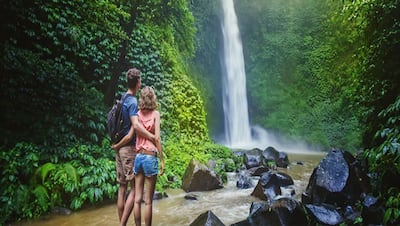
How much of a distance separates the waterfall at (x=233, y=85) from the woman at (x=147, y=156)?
16.8m

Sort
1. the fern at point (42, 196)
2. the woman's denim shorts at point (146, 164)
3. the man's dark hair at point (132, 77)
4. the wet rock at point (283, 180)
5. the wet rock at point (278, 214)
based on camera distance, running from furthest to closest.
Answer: the wet rock at point (283, 180) < the fern at point (42, 196) < the wet rock at point (278, 214) < the man's dark hair at point (132, 77) < the woman's denim shorts at point (146, 164)

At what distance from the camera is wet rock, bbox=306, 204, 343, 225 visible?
5031mm

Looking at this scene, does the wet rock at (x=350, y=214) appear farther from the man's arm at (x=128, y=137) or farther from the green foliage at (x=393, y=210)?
the man's arm at (x=128, y=137)

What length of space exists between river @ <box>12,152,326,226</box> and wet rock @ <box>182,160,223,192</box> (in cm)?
20

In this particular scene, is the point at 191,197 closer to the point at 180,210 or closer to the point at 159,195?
the point at 159,195

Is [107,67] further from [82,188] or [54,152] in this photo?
[82,188]

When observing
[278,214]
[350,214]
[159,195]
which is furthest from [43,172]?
[350,214]

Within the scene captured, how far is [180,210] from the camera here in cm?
654

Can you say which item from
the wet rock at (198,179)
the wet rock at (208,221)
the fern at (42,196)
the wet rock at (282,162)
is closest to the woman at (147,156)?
the wet rock at (208,221)

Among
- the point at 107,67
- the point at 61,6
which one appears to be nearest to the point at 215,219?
the point at 107,67

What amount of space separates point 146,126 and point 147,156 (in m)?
0.39

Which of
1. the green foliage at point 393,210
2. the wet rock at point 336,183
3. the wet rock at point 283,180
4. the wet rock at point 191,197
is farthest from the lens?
the wet rock at point 283,180

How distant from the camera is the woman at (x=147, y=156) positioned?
4078mm

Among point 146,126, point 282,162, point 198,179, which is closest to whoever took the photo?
point 146,126
